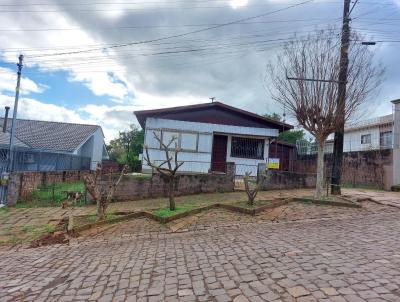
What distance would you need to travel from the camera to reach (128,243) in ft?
22.9

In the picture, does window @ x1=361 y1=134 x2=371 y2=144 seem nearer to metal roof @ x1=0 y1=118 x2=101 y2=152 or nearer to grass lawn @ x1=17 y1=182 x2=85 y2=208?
grass lawn @ x1=17 y1=182 x2=85 y2=208

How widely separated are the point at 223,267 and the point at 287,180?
31.5ft

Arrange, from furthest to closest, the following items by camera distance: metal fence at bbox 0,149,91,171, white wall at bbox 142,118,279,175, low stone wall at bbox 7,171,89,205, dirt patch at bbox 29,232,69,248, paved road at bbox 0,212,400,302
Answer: white wall at bbox 142,118,279,175, metal fence at bbox 0,149,91,171, low stone wall at bbox 7,171,89,205, dirt patch at bbox 29,232,69,248, paved road at bbox 0,212,400,302

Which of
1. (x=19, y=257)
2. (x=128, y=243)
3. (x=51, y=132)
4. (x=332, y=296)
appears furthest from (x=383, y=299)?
(x=51, y=132)

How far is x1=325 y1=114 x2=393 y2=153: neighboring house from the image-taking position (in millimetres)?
21141

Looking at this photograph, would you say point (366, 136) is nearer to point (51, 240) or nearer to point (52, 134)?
point (51, 240)

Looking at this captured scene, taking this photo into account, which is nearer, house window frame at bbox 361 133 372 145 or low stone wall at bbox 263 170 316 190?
low stone wall at bbox 263 170 316 190

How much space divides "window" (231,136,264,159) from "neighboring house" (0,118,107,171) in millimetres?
10183

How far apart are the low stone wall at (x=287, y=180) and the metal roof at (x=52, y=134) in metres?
17.6

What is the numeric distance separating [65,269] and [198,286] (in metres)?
2.60

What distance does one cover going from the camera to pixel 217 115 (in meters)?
17.7

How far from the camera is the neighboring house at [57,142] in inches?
718

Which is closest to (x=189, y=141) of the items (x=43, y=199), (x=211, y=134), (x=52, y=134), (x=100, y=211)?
(x=211, y=134)

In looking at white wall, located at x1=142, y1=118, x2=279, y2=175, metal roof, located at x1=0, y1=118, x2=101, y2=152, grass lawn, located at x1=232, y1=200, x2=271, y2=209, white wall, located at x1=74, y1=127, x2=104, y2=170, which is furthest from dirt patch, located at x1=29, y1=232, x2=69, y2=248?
white wall, located at x1=74, y1=127, x2=104, y2=170
